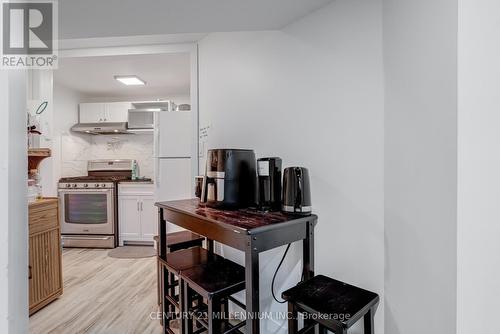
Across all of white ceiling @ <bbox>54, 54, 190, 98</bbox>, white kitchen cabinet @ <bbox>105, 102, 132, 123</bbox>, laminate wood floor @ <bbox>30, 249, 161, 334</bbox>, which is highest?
white ceiling @ <bbox>54, 54, 190, 98</bbox>

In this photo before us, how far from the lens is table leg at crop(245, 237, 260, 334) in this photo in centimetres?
115

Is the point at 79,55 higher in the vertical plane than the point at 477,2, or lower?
higher

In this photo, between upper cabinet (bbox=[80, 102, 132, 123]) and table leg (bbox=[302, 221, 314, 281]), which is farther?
upper cabinet (bbox=[80, 102, 132, 123])

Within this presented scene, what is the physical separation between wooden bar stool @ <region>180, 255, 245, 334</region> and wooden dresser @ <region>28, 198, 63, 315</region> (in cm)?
151

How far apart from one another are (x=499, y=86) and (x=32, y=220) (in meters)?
3.01

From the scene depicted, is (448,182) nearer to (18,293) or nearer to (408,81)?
(408,81)

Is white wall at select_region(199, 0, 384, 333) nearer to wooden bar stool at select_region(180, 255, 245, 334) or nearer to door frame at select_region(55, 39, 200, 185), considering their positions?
wooden bar stool at select_region(180, 255, 245, 334)

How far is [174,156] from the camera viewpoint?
2.86 metres

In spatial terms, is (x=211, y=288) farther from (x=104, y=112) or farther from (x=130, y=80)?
(x=104, y=112)

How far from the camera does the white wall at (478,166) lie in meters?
0.76

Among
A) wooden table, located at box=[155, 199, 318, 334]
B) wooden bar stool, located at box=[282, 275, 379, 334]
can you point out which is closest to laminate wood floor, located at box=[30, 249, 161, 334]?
wooden table, located at box=[155, 199, 318, 334]

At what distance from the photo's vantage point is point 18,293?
0.83 metres

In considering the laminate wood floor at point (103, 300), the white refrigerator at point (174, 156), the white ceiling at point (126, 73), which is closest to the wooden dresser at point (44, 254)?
the laminate wood floor at point (103, 300)

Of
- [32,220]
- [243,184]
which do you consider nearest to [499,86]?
[243,184]
